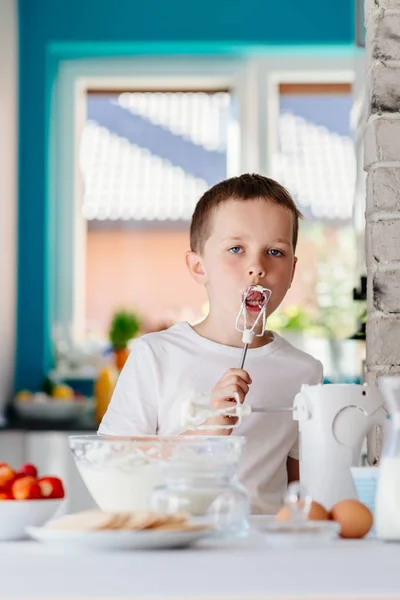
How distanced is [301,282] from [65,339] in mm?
985

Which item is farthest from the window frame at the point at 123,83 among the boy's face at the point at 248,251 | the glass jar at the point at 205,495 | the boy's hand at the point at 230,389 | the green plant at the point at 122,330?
the glass jar at the point at 205,495

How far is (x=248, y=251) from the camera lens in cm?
184

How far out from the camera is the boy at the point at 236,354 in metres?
1.82

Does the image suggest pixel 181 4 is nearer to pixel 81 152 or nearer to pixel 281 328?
pixel 81 152

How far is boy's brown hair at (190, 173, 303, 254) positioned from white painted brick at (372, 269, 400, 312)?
0.16m

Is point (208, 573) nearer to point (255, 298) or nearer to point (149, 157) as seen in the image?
point (255, 298)

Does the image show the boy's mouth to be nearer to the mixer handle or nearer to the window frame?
the mixer handle

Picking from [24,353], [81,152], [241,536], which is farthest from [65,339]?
[241,536]

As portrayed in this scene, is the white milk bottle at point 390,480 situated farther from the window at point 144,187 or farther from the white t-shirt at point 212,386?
the window at point 144,187

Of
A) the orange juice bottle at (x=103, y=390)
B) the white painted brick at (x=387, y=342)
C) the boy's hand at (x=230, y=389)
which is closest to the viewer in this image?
the boy's hand at (x=230, y=389)

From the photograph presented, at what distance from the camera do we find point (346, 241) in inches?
181

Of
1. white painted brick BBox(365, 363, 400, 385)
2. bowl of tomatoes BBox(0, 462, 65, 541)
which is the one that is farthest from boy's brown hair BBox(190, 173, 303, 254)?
bowl of tomatoes BBox(0, 462, 65, 541)

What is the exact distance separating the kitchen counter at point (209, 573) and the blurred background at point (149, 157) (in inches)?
126

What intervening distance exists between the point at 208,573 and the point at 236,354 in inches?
38.1
